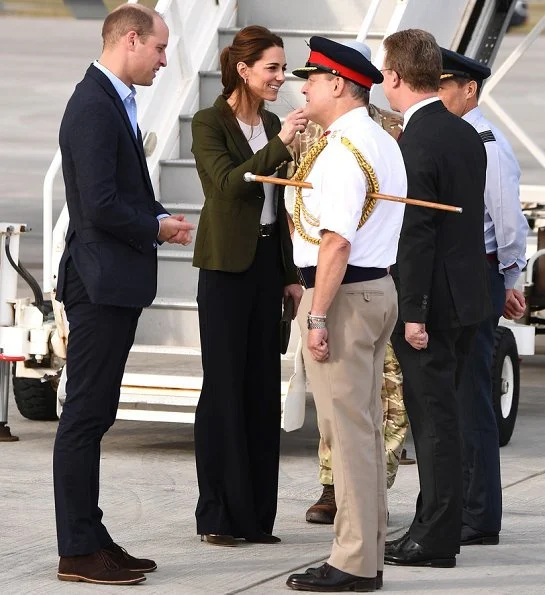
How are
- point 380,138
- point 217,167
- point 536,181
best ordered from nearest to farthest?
point 380,138 < point 217,167 < point 536,181

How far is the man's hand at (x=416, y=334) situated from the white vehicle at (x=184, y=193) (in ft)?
6.79

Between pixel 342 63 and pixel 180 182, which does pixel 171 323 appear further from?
pixel 342 63

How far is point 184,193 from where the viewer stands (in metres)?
7.93

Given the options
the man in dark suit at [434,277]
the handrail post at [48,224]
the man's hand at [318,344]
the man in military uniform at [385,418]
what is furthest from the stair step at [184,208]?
the man's hand at [318,344]

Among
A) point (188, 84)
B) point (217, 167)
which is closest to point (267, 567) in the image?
point (217, 167)

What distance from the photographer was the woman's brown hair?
537cm

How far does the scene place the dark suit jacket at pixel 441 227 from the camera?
484 centimetres

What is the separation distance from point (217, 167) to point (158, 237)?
0.76 meters

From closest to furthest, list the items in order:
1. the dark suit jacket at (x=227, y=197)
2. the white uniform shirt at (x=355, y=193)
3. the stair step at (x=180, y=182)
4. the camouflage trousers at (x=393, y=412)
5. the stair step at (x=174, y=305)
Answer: the white uniform shirt at (x=355, y=193)
the dark suit jacket at (x=227, y=197)
the camouflage trousers at (x=393, y=412)
the stair step at (x=174, y=305)
the stair step at (x=180, y=182)

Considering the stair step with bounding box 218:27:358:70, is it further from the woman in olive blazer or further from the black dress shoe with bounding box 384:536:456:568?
the black dress shoe with bounding box 384:536:456:568

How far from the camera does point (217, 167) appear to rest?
17.6 feet

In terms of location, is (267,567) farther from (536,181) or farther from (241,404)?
(536,181)

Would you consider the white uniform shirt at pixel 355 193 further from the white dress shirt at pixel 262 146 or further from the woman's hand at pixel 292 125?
the white dress shirt at pixel 262 146

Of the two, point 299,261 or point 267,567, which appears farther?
point 267,567
